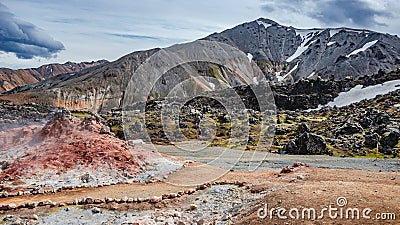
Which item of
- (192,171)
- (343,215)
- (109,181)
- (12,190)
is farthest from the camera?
(192,171)

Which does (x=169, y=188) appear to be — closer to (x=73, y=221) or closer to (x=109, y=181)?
(x=109, y=181)

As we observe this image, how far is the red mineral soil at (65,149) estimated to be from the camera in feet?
135

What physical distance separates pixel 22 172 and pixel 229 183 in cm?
2192

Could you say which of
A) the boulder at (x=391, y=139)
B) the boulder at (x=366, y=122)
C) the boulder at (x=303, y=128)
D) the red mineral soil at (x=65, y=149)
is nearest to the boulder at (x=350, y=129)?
the boulder at (x=366, y=122)

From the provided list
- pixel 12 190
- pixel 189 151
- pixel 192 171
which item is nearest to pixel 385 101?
pixel 189 151

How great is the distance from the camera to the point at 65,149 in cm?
4462

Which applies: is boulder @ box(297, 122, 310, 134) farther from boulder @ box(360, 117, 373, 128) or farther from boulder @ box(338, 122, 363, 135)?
boulder @ box(360, 117, 373, 128)

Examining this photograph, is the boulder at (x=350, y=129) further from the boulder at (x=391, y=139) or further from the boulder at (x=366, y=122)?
the boulder at (x=391, y=139)

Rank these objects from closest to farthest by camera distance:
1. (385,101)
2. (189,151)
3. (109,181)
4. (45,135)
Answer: (109,181) < (45,135) < (189,151) < (385,101)

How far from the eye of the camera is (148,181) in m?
39.9

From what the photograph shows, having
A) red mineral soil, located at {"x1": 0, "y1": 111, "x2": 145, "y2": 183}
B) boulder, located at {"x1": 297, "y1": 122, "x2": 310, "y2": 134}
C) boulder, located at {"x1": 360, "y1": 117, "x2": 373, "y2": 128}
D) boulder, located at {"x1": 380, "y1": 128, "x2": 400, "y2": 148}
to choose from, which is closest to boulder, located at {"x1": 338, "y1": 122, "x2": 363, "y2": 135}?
boulder, located at {"x1": 360, "y1": 117, "x2": 373, "y2": 128}

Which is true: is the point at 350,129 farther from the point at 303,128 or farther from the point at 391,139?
the point at 391,139

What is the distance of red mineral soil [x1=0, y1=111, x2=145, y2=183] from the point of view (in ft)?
135

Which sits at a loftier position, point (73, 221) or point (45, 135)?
point (45, 135)
